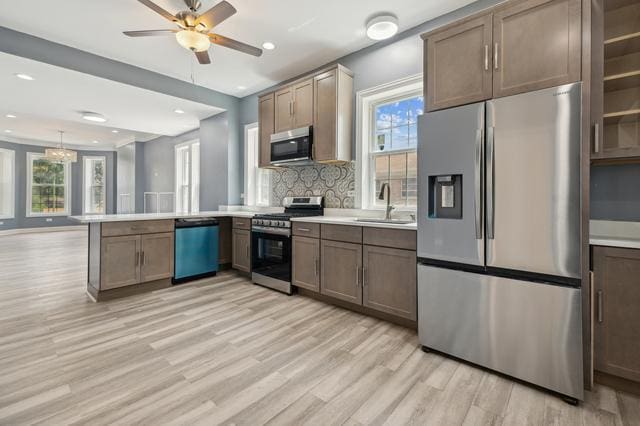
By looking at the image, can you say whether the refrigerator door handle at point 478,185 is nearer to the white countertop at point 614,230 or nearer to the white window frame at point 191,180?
the white countertop at point 614,230

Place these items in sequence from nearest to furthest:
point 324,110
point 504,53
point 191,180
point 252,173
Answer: point 504,53
point 324,110
point 252,173
point 191,180

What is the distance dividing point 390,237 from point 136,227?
9.37 ft

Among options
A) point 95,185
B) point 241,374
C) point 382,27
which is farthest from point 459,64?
point 95,185

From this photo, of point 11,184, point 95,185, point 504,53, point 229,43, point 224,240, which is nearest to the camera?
point 504,53

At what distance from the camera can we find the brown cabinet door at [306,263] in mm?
3150

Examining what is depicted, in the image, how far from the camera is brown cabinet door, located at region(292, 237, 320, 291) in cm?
315

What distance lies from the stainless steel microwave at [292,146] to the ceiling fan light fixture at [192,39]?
1.38 meters

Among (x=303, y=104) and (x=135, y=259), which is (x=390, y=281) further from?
(x=135, y=259)

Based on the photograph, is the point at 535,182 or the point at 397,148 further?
the point at 397,148

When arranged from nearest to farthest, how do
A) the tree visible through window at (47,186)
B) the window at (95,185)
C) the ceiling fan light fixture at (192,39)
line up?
the ceiling fan light fixture at (192,39) < the tree visible through window at (47,186) < the window at (95,185)

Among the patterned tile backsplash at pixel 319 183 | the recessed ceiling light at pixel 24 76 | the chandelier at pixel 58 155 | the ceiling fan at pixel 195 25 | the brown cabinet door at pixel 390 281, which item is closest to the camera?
the ceiling fan at pixel 195 25

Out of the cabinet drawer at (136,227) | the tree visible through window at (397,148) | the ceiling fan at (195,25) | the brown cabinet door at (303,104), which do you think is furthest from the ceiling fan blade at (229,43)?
the cabinet drawer at (136,227)

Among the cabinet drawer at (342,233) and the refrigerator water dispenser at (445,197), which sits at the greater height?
the refrigerator water dispenser at (445,197)

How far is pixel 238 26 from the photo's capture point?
10.2 feet
